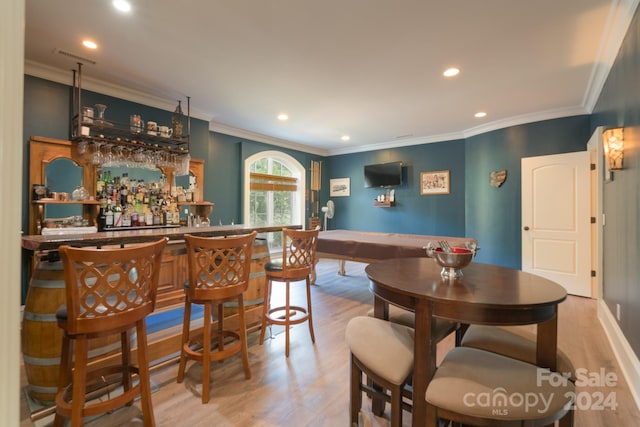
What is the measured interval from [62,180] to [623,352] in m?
5.67

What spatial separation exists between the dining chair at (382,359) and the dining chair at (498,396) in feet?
0.50

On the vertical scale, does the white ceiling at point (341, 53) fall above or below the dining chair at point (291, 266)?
above

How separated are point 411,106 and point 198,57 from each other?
9.67 ft

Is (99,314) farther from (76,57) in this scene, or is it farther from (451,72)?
(451,72)

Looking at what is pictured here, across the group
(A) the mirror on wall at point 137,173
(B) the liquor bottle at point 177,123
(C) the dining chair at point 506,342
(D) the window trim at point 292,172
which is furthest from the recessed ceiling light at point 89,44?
(C) the dining chair at point 506,342

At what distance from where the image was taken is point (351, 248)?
407 cm

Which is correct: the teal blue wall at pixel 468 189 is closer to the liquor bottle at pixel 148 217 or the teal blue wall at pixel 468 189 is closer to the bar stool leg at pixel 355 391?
the bar stool leg at pixel 355 391

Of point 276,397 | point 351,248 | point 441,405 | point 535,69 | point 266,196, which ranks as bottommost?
point 276,397

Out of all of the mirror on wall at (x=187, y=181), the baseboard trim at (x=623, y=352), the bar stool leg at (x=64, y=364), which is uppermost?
the mirror on wall at (x=187, y=181)

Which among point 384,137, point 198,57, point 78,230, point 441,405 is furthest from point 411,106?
point 78,230

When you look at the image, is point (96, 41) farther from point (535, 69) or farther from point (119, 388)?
point (535, 69)

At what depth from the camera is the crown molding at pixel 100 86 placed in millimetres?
3152

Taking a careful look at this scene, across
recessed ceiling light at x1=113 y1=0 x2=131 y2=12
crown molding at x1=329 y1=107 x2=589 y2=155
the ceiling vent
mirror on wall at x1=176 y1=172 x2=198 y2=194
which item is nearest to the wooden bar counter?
recessed ceiling light at x1=113 y1=0 x2=131 y2=12

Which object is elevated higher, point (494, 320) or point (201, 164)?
point (201, 164)
